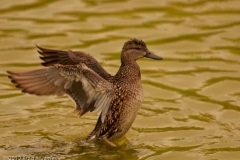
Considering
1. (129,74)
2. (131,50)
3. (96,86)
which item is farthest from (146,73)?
(96,86)

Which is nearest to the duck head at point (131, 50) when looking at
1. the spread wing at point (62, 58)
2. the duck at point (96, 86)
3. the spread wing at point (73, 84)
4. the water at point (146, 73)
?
the duck at point (96, 86)

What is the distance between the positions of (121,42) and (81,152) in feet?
14.0

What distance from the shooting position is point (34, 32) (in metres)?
12.3

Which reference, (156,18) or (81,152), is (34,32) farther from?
(81,152)

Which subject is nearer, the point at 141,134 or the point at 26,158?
the point at 26,158

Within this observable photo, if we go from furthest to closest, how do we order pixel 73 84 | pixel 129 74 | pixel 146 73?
pixel 146 73
pixel 129 74
pixel 73 84

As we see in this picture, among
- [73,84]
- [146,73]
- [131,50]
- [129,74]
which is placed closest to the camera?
[73,84]

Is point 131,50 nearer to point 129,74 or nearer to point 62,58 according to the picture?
point 129,74

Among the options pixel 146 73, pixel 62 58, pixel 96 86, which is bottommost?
pixel 146 73

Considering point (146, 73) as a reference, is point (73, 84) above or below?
above

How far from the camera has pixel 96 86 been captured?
25.8 feet

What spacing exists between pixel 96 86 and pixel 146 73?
10.2 ft

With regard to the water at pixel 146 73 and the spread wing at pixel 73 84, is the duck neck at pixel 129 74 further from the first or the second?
the water at pixel 146 73

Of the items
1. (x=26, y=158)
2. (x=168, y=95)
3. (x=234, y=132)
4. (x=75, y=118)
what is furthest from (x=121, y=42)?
(x=26, y=158)
